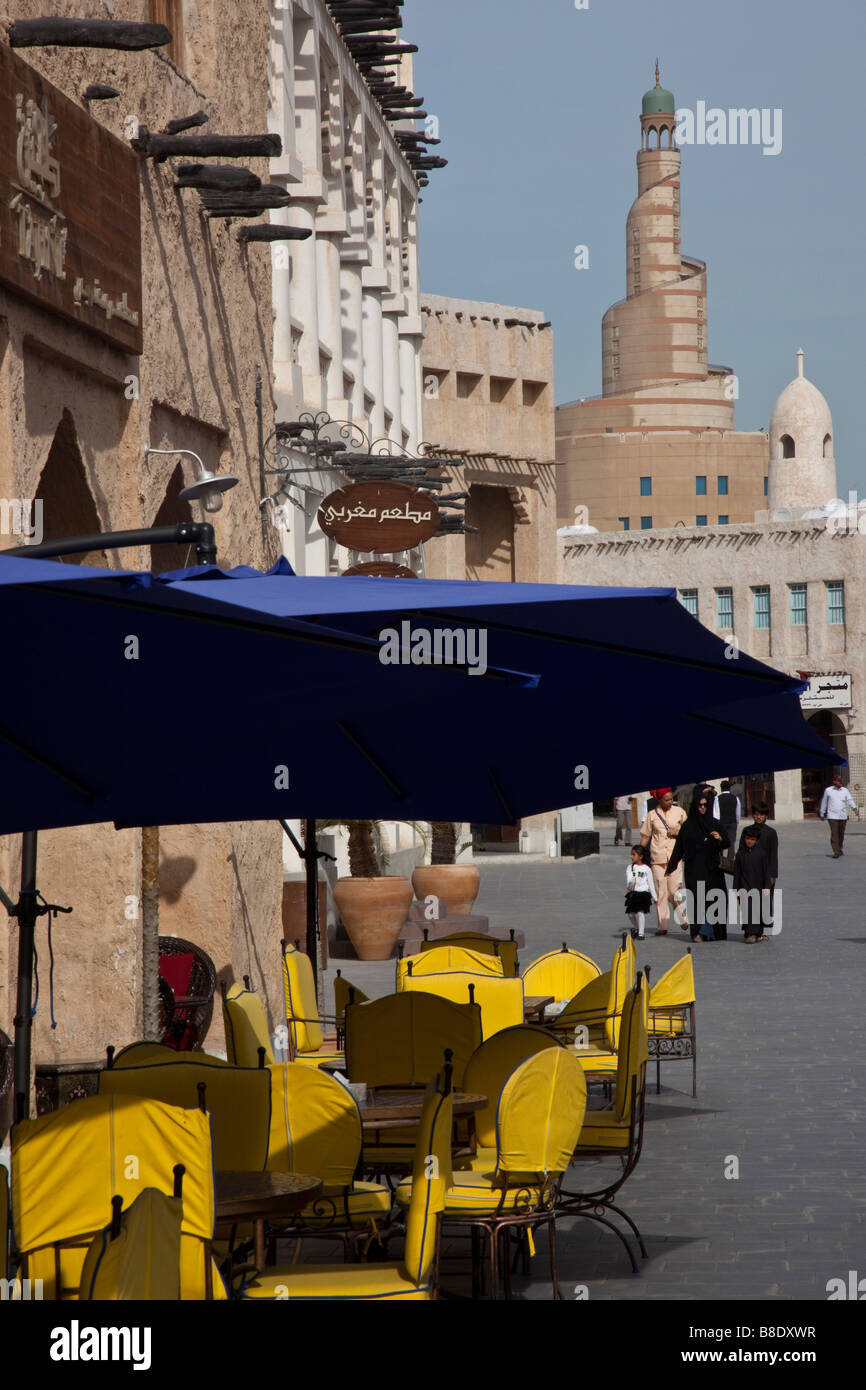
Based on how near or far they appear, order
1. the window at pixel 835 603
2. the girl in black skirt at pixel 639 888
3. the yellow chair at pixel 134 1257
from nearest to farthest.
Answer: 1. the yellow chair at pixel 134 1257
2. the girl in black skirt at pixel 639 888
3. the window at pixel 835 603

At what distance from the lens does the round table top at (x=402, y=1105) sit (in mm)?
7379

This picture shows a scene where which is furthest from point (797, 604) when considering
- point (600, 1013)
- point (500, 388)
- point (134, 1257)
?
point (134, 1257)

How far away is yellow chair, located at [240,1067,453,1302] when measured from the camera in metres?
5.50

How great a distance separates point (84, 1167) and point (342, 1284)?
0.87 meters

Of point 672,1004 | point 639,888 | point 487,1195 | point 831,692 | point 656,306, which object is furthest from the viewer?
point 656,306

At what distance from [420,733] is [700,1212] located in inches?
120

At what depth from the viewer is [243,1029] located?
853cm

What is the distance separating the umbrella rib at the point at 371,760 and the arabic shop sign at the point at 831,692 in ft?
192

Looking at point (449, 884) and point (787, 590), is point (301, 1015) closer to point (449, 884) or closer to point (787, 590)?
point (449, 884)

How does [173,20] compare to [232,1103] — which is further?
[173,20]

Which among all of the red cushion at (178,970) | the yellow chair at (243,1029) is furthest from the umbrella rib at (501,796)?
the red cushion at (178,970)

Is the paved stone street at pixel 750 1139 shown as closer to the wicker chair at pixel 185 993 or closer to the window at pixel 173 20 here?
the wicker chair at pixel 185 993

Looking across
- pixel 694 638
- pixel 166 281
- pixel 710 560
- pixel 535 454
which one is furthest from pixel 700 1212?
pixel 710 560

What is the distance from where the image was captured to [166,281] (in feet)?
38.1
